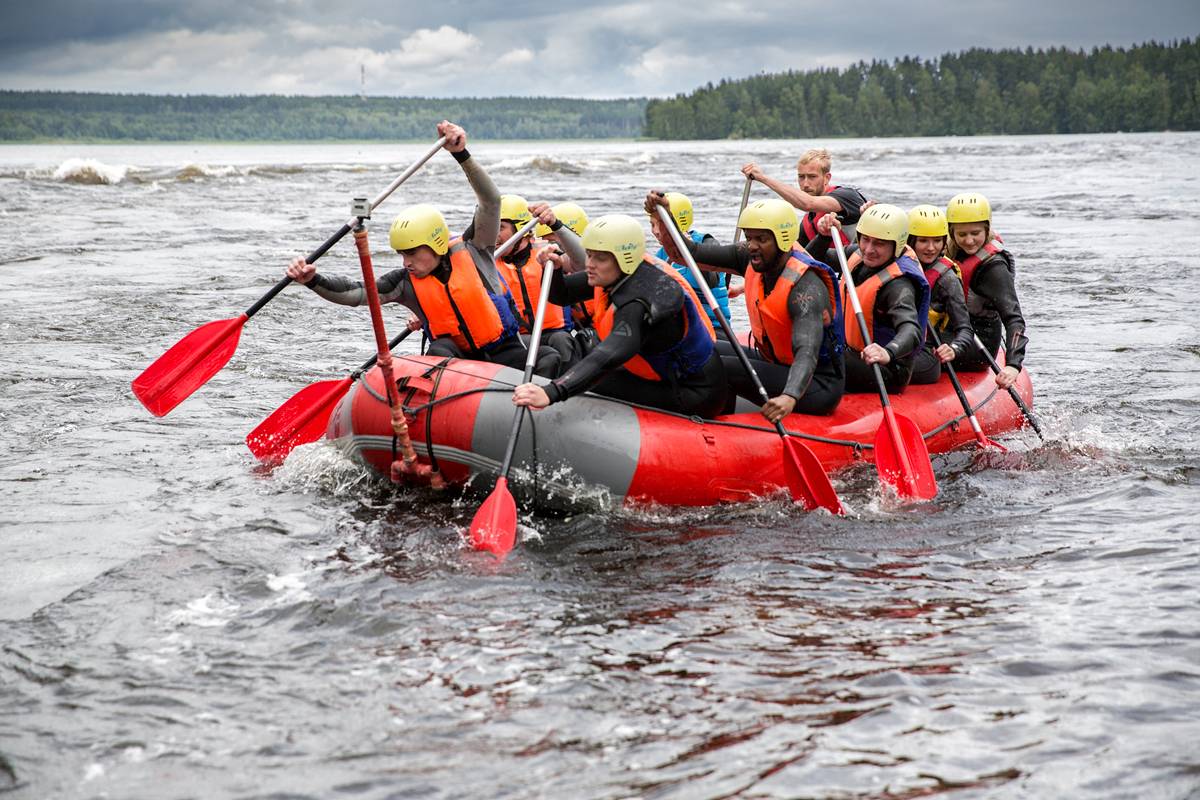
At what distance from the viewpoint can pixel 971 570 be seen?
632 cm

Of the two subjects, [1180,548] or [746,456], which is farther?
[746,456]

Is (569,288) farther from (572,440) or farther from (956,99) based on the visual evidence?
(956,99)

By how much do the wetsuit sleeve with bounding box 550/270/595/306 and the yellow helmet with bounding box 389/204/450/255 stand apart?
2.40 feet

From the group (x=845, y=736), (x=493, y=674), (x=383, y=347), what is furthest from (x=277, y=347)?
(x=845, y=736)

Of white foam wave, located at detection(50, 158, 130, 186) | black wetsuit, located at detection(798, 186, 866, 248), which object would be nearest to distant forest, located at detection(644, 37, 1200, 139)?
white foam wave, located at detection(50, 158, 130, 186)

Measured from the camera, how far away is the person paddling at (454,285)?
297 inches

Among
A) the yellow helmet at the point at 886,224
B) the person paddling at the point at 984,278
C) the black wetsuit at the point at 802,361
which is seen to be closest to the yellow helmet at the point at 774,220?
the black wetsuit at the point at 802,361

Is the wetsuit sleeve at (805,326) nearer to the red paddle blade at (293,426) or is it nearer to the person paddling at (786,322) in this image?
the person paddling at (786,322)

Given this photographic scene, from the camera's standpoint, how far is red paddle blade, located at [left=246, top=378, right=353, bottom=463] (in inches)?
328

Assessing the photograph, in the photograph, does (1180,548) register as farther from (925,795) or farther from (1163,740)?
(925,795)

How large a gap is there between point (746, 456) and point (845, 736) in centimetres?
282

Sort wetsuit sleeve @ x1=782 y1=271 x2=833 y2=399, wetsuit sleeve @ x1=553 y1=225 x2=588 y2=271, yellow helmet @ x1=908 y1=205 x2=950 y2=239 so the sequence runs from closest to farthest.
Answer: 1. wetsuit sleeve @ x1=782 y1=271 x2=833 y2=399
2. wetsuit sleeve @ x1=553 y1=225 x2=588 y2=271
3. yellow helmet @ x1=908 y1=205 x2=950 y2=239

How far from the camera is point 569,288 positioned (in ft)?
25.3

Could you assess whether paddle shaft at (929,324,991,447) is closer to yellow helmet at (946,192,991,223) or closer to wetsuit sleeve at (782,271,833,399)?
yellow helmet at (946,192,991,223)
